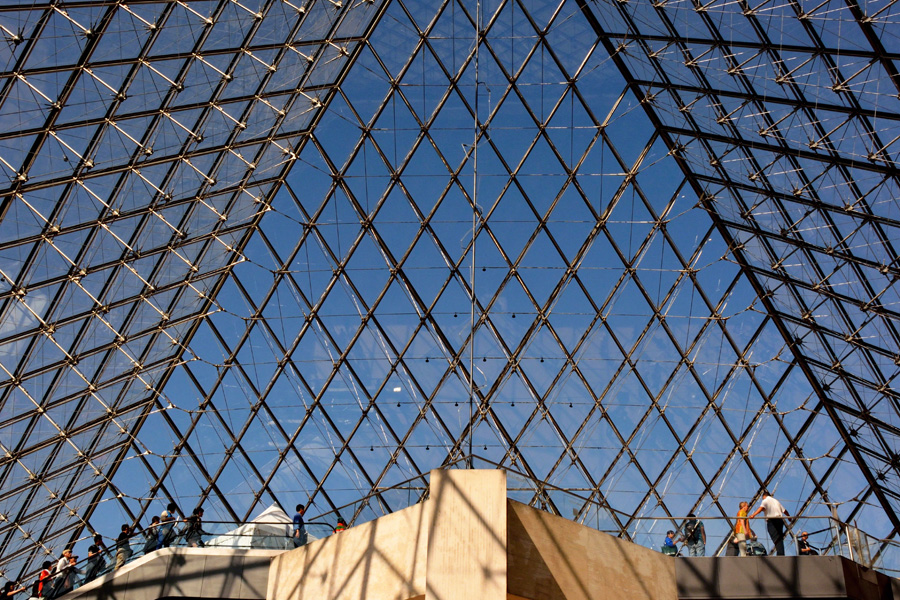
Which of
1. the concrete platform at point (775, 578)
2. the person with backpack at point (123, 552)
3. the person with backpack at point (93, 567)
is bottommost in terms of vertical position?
the concrete platform at point (775, 578)

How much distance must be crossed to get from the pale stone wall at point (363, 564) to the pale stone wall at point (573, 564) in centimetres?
149

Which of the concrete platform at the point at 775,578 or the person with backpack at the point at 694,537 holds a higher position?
the person with backpack at the point at 694,537

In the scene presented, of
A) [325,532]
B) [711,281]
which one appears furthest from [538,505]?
[711,281]

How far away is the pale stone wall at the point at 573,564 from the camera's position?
12.8 m

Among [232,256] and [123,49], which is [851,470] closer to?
[232,256]

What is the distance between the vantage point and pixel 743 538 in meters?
17.7

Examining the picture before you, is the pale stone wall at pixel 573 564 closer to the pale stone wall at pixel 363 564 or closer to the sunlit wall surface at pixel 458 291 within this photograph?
the pale stone wall at pixel 363 564

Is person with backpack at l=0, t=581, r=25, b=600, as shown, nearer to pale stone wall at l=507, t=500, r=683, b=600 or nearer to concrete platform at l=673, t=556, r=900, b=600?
pale stone wall at l=507, t=500, r=683, b=600

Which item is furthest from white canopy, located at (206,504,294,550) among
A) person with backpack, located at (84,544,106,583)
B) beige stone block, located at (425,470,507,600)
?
beige stone block, located at (425,470,507,600)

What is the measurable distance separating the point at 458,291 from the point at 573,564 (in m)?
19.4

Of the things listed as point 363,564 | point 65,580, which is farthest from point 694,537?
point 65,580

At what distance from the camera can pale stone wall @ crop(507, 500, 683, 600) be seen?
42.1ft

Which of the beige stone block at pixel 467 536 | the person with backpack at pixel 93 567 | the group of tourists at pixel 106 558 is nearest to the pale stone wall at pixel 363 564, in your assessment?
the beige stone block at pixel 467 536

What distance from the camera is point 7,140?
20.5 m
